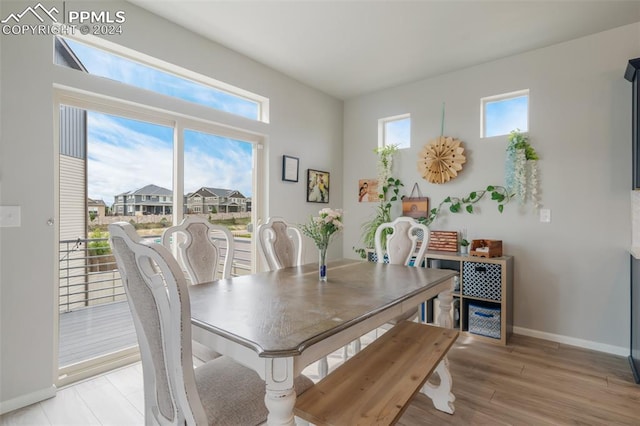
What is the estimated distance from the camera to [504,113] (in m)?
3.37

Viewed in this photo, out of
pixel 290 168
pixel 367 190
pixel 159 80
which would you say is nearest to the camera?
pixel 159 80

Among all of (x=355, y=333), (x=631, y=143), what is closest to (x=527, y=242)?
(x=631, y=143)

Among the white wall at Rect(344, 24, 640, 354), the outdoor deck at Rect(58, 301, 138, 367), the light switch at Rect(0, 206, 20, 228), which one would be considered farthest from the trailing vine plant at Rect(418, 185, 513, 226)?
the light switch at Rect(0, 206, 20, 228)

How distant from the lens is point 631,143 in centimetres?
269

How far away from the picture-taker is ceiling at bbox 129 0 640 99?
2469 mm

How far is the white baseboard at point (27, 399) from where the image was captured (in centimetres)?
191

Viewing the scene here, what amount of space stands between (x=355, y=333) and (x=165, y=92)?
2.57 meters

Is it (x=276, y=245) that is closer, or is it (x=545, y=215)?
(x=276, y=245)

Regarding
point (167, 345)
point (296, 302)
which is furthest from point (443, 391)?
point (167, 345)

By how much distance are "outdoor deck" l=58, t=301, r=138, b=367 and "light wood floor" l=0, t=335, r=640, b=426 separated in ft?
0.81

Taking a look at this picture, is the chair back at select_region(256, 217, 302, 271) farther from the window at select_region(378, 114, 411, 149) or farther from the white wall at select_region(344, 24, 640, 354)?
the window at select_region(378, 114, 411, 149)

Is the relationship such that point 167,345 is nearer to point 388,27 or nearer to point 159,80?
point 159,80

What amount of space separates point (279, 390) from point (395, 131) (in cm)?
372

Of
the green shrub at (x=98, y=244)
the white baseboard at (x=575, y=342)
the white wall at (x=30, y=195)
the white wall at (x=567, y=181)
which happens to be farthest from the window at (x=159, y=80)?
the white baseboard at (x=575, y=342)
